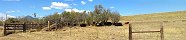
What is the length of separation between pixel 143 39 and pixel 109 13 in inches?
1436

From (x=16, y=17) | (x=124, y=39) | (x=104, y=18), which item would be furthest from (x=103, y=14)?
(x=124, y=39)

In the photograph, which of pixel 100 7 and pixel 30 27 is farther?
pixel 100 7

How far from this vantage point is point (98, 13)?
5953 centimetres

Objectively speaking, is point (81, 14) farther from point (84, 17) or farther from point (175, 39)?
point (175, 39)

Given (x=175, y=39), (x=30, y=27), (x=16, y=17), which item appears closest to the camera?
(x=175, y=39)

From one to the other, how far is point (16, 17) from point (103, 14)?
1637cm

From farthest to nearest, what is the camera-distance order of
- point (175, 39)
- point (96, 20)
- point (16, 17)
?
point (16, 17), point (96, 20), point (175, 39)

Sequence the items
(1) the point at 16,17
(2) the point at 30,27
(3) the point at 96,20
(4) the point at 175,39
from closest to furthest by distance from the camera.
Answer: (4) the point at 175,39 < (2) the point at 30,27 < (3) the point at 96,20 < (1) the point at 16,17

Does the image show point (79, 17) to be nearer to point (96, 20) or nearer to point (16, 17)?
point (96, 20)

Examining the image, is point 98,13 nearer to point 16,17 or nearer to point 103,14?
point 103,14

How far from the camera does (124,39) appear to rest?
2373 cm

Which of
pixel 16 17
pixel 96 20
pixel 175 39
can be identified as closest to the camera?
pixel 175 39

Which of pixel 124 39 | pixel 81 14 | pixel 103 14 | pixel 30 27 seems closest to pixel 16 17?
pixel 81 14

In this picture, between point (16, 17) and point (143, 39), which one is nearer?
point (143, 39)
